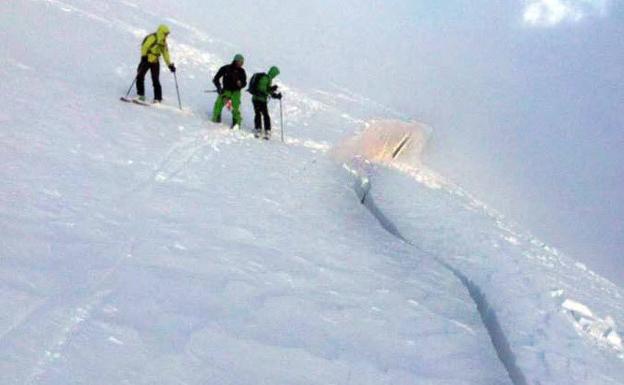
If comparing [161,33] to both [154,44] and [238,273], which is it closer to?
[154,44]

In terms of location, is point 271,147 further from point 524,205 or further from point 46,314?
point 524,205

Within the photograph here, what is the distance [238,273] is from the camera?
4.55 metres

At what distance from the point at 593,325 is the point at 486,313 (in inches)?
40.4

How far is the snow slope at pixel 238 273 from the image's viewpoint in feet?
10.8

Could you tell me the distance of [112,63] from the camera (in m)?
14.3

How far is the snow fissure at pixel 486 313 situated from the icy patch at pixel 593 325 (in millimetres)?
812

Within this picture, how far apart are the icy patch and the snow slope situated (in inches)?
0.9

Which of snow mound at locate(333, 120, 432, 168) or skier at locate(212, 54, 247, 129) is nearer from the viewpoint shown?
skier at locate(212, 54, 247, 129)

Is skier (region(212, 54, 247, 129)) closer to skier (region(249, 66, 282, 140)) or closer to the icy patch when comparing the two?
skier (region(249, 66, 282, 140))

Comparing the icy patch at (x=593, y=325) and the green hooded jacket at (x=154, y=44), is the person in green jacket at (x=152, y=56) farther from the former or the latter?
the icy patch at (x=593, y=325)

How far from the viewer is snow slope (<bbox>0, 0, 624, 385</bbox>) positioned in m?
3.28

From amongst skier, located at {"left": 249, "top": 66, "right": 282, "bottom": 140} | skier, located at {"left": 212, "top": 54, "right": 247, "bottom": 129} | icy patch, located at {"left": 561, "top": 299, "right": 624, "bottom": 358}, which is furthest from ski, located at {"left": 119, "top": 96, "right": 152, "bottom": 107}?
icy patch, located at {"left": 561, "top": 299, "right": 624, "bottom": 358}

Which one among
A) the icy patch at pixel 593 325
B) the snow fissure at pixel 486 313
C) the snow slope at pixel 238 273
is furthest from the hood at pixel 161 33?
the icy patch at pixel 593 325

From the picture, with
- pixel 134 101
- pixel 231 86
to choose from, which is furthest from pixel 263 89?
pixel 134 101
